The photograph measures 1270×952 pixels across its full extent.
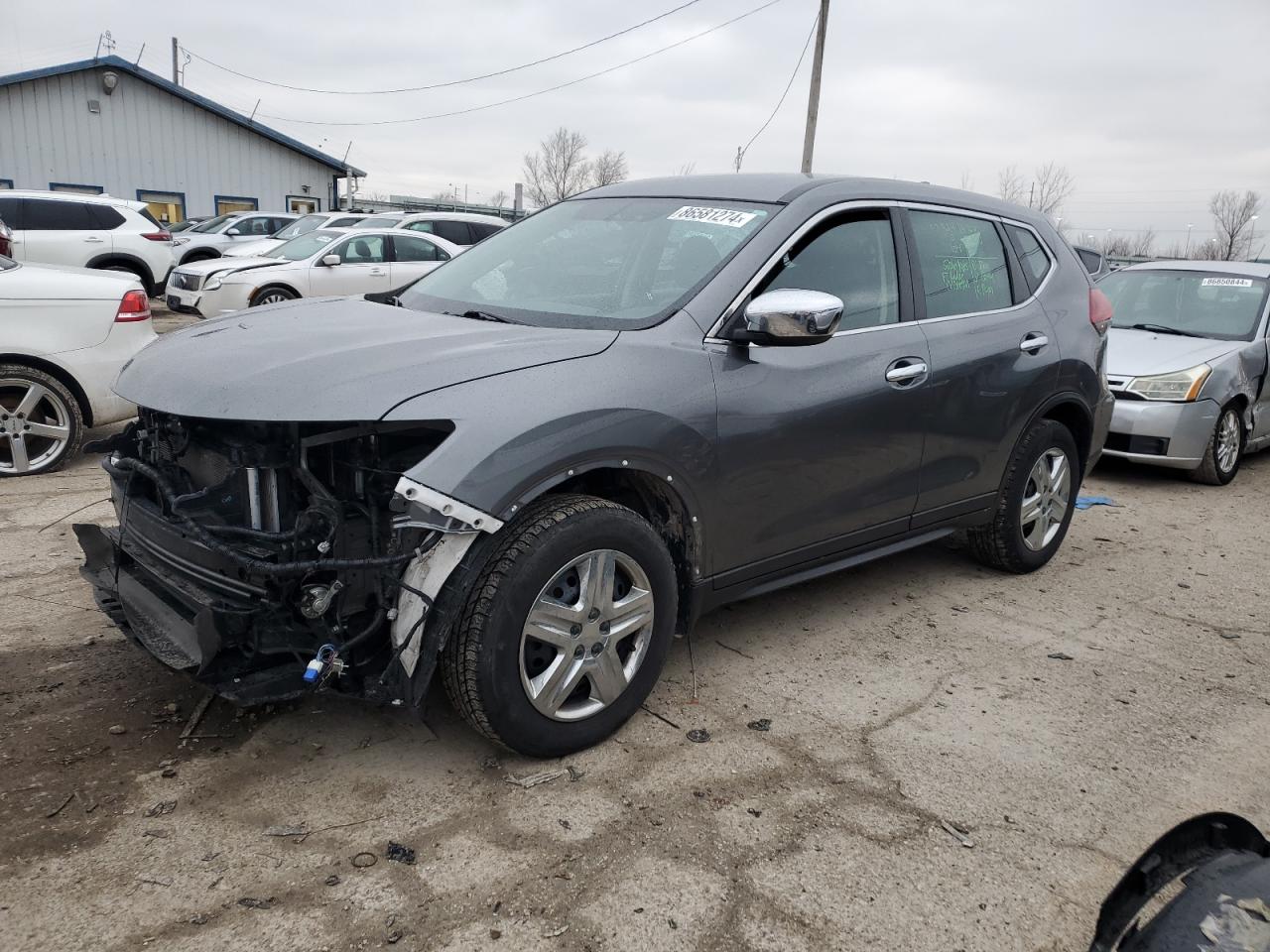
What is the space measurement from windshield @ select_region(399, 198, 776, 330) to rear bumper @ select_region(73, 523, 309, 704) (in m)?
1.33

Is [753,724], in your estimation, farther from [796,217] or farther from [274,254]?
[274,254]

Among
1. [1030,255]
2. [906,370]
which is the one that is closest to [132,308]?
[906,370]

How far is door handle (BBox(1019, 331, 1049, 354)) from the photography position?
14.3ft

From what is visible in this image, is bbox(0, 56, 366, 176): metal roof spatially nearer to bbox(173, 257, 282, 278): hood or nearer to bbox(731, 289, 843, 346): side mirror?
bbox(173, 257, 282, 278): hood

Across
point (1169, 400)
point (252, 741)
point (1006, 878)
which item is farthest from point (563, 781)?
point (1169, 400)

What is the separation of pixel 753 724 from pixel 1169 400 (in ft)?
17.2

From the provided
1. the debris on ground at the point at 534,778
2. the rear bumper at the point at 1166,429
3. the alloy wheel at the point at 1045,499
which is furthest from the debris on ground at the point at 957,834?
the rear bumper at the point at 1166,429

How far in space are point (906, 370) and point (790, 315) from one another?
0.90 meters

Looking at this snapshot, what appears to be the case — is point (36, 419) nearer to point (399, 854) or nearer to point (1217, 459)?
point (399, 854)

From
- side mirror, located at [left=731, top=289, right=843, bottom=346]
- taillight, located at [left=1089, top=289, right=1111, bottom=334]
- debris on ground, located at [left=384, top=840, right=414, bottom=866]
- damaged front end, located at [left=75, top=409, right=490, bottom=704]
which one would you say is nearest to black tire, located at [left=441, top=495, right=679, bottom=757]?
damaged front end, located at [left=75, top=409, right=490, bottom=704]

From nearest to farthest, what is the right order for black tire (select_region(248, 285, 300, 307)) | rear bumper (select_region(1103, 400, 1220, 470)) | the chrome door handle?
the chrome door handle
rear bumper (select_region(1103, 400, 1220, 470))
black tire (select_region(248, 285, 300, 307))

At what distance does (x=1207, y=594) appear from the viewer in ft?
16.0

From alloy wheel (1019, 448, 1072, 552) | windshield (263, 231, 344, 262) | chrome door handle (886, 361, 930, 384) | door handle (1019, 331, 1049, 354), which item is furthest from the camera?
windshield (263, 231, 344, 262)

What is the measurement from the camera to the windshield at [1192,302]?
7.73 m
